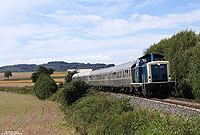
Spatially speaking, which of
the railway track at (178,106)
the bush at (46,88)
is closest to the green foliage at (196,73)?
the railway track at (178,106)

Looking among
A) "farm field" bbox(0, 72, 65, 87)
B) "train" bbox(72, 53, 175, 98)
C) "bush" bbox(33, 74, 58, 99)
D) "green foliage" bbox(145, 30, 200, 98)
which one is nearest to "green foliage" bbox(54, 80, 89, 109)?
"train" bbox(72, 53, 175, 98)

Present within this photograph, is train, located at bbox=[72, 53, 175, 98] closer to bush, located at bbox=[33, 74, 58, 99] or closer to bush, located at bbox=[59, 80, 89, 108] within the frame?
bush, located at bbox=[59, 80, 89, 108]

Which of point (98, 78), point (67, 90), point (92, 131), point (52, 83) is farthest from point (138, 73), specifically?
point (52, 83)

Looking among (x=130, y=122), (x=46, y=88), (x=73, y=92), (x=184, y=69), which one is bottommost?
(x=46, y=88)

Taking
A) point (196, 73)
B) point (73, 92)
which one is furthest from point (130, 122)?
point (73, 92)

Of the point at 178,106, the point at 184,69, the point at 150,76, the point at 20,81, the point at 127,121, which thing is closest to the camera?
the point at 127,121

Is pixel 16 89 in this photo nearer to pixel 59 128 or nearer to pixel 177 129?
pixel 59 128

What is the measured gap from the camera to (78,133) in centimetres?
1667

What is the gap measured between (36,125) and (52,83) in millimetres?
28587

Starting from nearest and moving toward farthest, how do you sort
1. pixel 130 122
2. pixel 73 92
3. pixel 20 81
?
1. pixel 130 122
2. pixel 73 92
3. pixel 20 81

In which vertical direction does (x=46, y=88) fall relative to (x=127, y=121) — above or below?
below

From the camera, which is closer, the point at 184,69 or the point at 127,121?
the point at 127,121

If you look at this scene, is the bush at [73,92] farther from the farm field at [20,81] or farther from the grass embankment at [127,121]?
the farm field at [20,81]

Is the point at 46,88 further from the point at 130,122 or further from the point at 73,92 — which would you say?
the point at 130,122
